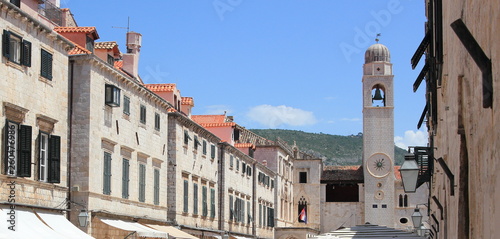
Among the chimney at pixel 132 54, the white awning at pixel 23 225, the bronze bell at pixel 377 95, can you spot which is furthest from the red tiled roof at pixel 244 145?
the white awning at pixel 23 225

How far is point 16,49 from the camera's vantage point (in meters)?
21.8

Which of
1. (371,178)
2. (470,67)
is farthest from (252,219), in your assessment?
(470,67)

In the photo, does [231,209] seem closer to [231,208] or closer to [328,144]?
[231,208]

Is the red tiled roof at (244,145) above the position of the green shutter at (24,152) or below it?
above

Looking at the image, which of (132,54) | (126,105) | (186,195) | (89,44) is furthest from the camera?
(186,195)

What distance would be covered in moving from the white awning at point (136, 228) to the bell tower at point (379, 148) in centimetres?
5266

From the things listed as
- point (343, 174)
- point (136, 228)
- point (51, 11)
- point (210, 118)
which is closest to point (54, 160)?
point (136, 228)

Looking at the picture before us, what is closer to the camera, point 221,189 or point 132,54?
point 132,54

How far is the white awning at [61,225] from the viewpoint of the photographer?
22.3m

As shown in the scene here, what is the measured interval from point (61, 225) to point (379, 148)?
6055cm

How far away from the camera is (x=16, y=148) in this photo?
21.1m

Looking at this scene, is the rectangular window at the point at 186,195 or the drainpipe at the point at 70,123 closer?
the drainpipe at the point at 70,123

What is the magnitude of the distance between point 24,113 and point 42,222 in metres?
3.11

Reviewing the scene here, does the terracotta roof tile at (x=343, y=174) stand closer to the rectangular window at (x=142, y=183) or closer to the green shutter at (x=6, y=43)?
the rectangular window at (x=142, y=183)
